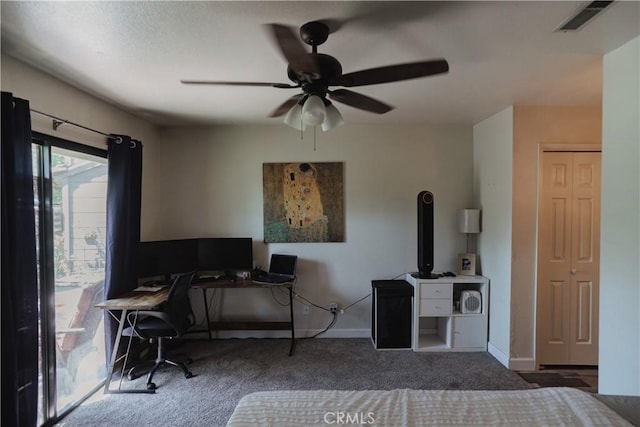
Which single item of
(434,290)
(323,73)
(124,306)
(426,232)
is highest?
Result: (323,73)

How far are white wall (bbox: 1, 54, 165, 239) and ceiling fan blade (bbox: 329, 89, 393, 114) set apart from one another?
6.56 feet

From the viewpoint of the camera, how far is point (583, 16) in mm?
1530

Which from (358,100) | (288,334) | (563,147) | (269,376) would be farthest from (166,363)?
(563,147)

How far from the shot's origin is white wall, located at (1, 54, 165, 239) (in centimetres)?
197

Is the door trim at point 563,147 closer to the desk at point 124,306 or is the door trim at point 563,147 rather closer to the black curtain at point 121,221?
the desk at point 124,306

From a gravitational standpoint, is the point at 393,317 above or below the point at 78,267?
below

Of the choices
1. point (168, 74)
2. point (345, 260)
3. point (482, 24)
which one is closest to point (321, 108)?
point (482, 24)

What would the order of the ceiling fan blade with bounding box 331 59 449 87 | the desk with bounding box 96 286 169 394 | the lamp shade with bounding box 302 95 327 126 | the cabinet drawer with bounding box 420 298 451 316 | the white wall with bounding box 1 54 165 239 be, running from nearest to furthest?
the ceiling fan blade with bounding box 331 59 449 87, the lamp shade with bounding box 302 95 327 126, the white wall with bounding box 1 54 165 239, the desk with bounding box 96 286 169 394, the cabinet drawer with bounding box 420 298 451 316

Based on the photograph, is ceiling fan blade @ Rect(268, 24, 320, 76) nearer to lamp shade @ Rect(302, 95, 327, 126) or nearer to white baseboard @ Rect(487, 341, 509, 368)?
lamp shade @ Rect(302, 95, 327, 126)

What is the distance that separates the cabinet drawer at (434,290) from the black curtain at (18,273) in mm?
3192

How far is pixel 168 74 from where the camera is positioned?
Answer: 220 cm

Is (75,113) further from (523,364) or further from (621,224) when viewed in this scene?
(523,364)

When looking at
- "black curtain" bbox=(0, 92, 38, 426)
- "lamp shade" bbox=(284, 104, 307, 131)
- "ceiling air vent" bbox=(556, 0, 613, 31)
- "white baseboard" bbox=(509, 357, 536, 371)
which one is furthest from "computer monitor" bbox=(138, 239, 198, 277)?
"ceiling air vent" bbox=(556, 0, 613, 31)

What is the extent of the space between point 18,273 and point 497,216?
387cm
